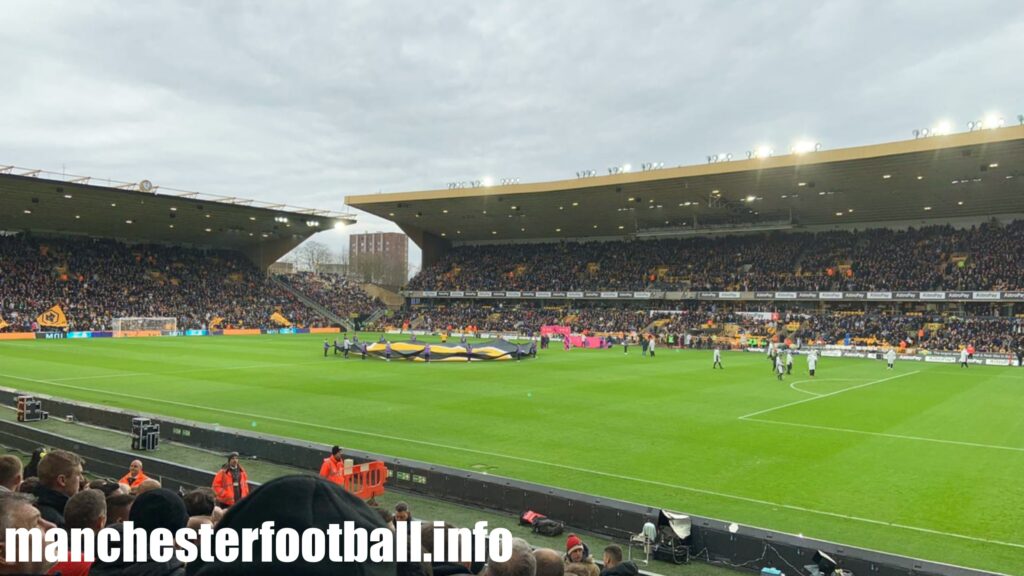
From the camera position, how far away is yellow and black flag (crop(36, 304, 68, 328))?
54.4 metres

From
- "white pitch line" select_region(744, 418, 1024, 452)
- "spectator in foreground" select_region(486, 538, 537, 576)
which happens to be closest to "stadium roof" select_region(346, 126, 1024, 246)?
"white pitch line" select_region(744, 418, 1024, 452)

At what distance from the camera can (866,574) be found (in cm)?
775

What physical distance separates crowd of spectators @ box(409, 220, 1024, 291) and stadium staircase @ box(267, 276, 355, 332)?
9314mm

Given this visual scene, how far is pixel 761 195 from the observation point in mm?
52875

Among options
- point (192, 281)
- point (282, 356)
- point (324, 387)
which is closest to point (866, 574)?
point (324, 387)

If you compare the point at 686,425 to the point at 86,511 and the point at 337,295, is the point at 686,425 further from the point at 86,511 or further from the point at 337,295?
the point at 337,295

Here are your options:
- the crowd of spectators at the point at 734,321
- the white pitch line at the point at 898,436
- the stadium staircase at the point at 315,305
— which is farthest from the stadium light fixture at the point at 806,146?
the stadium staircase at the point at 315,305

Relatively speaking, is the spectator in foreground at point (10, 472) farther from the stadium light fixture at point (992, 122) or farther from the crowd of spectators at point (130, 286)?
the crowd of spectators at point (130, 286)

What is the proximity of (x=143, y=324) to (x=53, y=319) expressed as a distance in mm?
6827

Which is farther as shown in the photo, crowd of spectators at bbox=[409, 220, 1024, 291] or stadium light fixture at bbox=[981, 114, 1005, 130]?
crowd of spectators at bbox=[409, 220, 1024, 291]

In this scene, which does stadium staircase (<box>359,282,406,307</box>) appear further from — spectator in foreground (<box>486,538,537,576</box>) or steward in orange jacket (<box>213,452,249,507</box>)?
spectator in foreground (<box>486,538,537,576</box>)

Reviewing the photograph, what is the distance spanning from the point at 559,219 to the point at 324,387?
45392 millimetres

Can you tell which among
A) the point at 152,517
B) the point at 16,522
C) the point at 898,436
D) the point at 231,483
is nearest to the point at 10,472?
the point at 152,517

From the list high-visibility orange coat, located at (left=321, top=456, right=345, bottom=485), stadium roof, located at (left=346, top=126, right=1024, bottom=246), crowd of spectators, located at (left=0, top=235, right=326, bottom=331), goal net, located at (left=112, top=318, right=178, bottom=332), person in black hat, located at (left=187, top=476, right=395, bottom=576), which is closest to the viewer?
person in black hat, located at (left=187, top=476, right=395, bottom=576)
